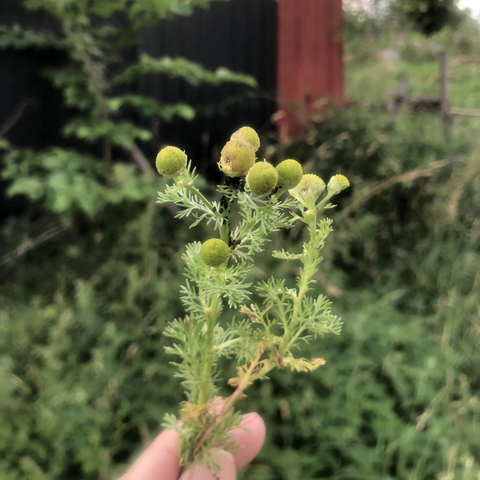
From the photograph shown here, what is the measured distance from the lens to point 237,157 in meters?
0.34

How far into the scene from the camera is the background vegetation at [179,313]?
1255mm

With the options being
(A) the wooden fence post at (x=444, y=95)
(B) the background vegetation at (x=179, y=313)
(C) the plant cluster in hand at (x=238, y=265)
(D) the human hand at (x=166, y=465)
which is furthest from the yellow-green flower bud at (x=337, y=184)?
(A) the wooden fence post at (x=444, y=95)

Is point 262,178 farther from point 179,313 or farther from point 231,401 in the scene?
point 179,313

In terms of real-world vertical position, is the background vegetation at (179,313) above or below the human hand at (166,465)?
below

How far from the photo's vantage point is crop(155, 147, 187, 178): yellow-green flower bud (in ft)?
1.18

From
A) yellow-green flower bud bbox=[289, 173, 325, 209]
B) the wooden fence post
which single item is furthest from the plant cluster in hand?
the wooden fence post

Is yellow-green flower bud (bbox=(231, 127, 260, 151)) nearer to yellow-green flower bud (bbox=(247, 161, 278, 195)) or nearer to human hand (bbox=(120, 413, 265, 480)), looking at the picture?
yellow-green flower bud (bbox=(247, 161, 278, 195))

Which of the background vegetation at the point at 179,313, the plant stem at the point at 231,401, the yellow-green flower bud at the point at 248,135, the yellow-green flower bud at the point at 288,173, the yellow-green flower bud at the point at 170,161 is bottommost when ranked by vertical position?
the background vegetation at the point at 179,313

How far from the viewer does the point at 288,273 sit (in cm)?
193

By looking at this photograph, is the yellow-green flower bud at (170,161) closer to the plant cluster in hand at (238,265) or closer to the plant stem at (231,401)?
the plant cluster in hand at (238,265)

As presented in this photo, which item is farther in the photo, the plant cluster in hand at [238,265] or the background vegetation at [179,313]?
the background vegetation at [179,313]

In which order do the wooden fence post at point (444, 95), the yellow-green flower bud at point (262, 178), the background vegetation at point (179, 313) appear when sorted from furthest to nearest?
the wooden fence post at point (444, 95) < the background vegetation at point (179, 313) < the yellow-green flower bud at point (262, 178)

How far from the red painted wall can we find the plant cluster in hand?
10.5 feet

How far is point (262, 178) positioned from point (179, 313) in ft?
4.64
